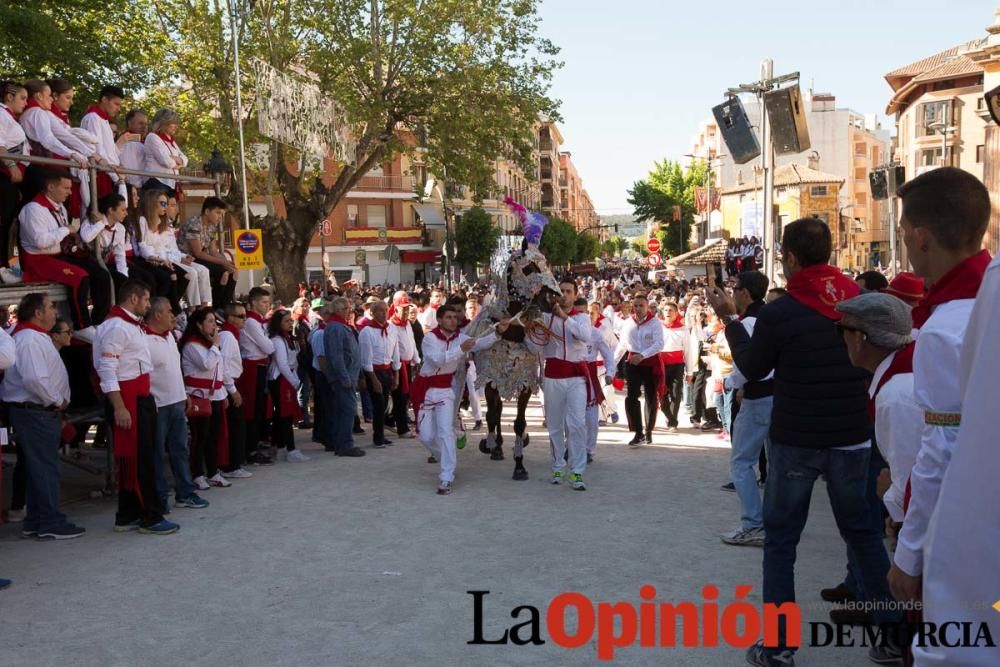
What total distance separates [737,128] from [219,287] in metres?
11.1

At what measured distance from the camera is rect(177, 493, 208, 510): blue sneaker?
852cm

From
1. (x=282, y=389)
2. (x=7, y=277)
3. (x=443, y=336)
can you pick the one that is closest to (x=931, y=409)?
(x=443, y=336)

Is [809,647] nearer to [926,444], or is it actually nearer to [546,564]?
[546,564]

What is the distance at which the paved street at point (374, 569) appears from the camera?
4.95m

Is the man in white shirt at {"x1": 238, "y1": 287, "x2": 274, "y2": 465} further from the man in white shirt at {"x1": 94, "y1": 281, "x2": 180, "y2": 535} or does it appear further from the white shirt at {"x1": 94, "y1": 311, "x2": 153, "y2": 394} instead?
the white shirt at {"x1": 94, "y1": 311, "x2": 153, "y2": 394}

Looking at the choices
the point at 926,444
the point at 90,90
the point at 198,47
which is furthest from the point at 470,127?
the point at 926,444

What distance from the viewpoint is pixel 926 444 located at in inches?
94.8

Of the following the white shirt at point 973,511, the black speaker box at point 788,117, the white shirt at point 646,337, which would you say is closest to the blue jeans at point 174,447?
the white shirt at point 646,337

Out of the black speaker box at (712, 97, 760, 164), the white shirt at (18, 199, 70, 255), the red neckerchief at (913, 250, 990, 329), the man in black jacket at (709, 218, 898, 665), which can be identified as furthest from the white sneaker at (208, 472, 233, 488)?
the black speaker box at (712, 97, 760, 164)

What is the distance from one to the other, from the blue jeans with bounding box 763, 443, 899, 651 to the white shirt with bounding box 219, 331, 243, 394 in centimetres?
636

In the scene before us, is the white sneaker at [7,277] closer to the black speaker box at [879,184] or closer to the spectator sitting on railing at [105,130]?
the spectator sitting on railing at [105,130]

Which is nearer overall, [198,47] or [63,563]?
[63,563]

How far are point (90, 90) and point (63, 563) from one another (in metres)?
13.2

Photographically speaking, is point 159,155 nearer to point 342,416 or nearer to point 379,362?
point 342,416
